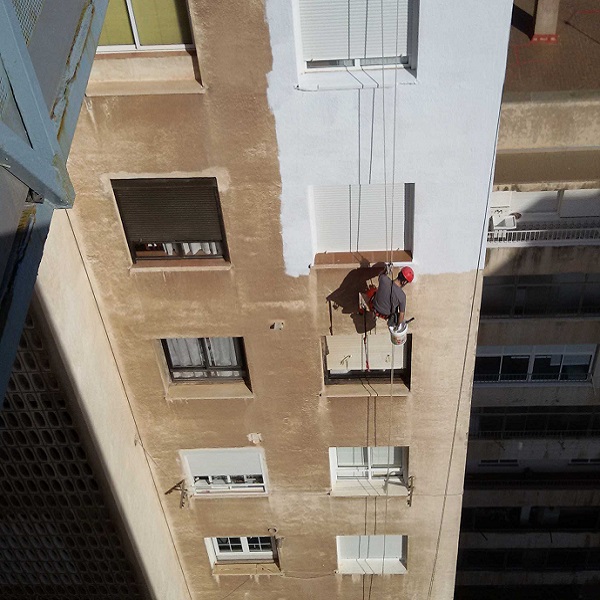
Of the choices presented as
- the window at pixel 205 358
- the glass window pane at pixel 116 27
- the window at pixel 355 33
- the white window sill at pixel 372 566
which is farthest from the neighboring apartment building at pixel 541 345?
the glass window pane at pixel 116 27

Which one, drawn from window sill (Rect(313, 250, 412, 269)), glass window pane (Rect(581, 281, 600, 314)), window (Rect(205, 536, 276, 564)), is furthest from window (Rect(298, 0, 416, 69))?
glass window pane (Rect(581, 281, 600, 314))

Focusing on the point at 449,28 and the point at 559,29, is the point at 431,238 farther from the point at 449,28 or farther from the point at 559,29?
the point at 559,29

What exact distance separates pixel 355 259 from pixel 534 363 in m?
9.81

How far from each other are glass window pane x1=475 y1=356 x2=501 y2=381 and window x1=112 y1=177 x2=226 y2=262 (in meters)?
10.1

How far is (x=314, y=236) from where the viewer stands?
411 inches

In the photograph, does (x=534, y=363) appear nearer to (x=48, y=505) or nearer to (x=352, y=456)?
(x=352, y=456)

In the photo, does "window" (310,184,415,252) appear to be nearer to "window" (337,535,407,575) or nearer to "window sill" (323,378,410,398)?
"window sill" (323,378,410,398)

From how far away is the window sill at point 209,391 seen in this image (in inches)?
481

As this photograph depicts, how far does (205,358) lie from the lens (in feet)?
39.7

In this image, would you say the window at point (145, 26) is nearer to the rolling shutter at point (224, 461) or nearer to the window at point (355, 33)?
the window at point (355, 33)

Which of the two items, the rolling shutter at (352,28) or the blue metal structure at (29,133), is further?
the rolling shutter at (352,28)

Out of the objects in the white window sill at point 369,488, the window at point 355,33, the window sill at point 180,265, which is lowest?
the white window sill at point 369,488

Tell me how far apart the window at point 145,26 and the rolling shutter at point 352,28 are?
1.44 metres

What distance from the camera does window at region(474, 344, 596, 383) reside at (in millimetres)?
18359
